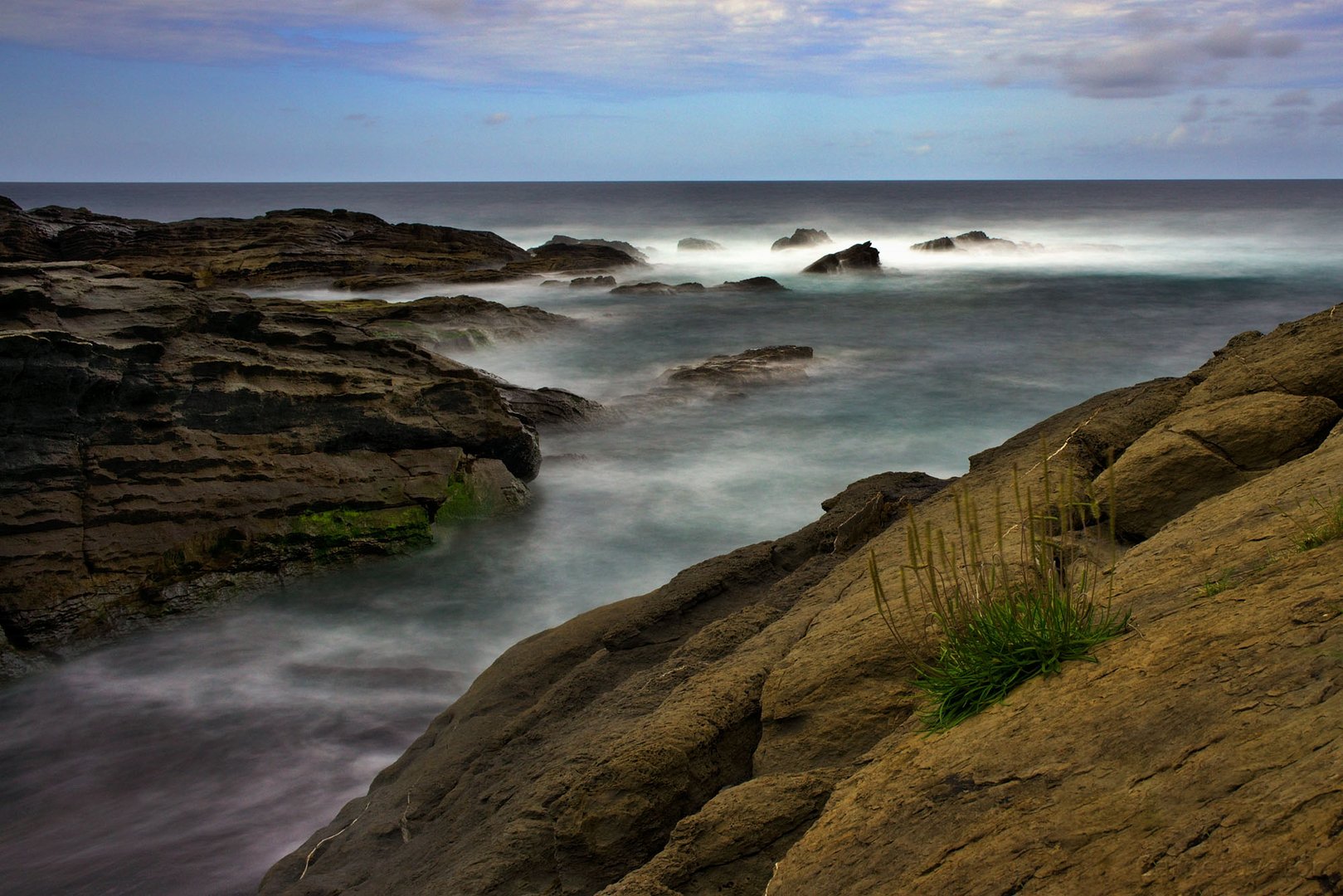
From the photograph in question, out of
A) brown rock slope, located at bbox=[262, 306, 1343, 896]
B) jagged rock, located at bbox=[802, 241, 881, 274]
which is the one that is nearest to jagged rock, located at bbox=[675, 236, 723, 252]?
jagged rock, located at bbox=[802, 241, 881, 274]

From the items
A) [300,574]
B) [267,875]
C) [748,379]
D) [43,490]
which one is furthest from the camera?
[748,379]

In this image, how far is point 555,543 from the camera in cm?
1256

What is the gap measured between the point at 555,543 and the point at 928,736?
31.2 feet

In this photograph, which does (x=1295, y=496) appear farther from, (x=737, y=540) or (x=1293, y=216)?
(x=1293, y=216)

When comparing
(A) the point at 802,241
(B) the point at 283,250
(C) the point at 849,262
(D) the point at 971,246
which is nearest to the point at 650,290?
(C) the point at 849,262

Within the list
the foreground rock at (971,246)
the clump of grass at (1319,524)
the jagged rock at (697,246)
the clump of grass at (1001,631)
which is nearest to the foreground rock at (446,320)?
the clump of grass at (1001,631)

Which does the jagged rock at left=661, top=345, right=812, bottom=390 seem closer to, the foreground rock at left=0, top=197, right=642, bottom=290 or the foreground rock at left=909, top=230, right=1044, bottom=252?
the foreground rock at left=0, top=197, right=642, bottom=290

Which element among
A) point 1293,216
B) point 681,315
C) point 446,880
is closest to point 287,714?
point 446,880

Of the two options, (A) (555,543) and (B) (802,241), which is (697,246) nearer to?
(B) (802,241)

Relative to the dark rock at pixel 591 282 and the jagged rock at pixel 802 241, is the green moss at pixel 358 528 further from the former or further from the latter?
the jagged rock at pixel 802 241

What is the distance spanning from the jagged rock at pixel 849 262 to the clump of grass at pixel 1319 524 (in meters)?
38.6

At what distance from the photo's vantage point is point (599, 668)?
5750 mm

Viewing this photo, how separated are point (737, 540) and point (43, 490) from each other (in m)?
7.77

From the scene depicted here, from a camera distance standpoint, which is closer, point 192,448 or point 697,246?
point 192,448
